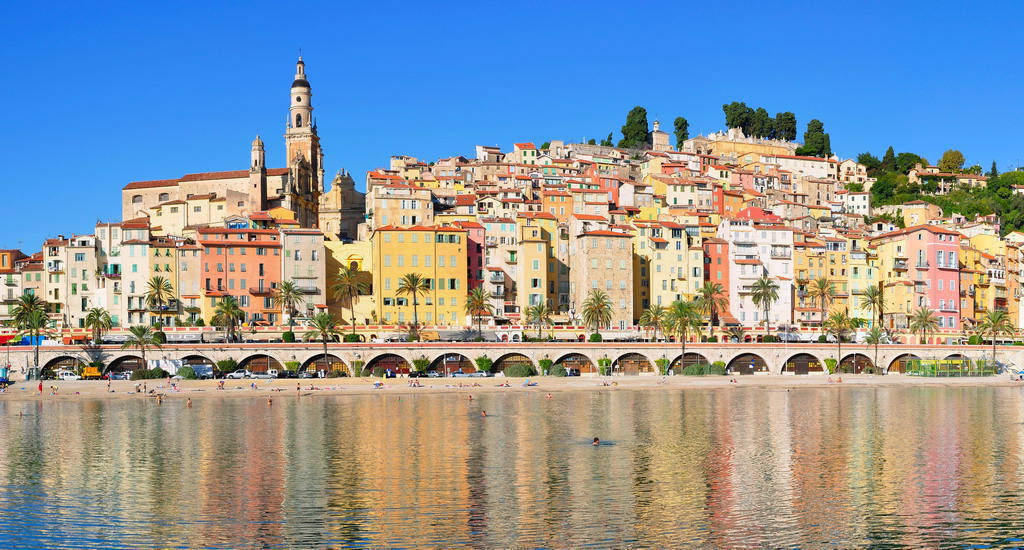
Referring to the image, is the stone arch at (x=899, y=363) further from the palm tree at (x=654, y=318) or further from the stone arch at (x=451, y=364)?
the stone arch at (x=451, y=364)

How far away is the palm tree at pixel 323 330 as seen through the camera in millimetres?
101412

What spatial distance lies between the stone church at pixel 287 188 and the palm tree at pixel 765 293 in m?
51.1

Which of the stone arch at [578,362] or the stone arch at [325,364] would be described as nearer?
the stone arch at [325,364]

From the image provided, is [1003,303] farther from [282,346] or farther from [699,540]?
[699,540]

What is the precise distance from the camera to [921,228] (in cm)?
13000

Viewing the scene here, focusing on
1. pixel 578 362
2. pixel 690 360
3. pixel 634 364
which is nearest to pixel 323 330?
pixel 578 362

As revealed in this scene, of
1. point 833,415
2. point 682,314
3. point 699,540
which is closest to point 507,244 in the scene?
point 682,314

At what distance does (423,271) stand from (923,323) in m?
52.0

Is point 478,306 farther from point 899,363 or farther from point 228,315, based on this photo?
point 899,363

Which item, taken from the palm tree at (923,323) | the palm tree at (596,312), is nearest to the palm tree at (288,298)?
the palm tree at (596,312)

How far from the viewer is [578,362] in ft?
357

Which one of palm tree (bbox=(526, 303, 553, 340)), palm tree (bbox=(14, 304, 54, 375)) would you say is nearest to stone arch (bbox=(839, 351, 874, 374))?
palm tree (bbox=(526, 303, 553, 340))

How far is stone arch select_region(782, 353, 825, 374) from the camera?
11181 centimetres

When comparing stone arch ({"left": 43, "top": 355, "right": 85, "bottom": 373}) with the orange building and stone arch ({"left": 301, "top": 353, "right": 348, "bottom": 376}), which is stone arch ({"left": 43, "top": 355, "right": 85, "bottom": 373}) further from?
stone arch ({"left": 301, "top": 353, "right": 348, "bottom": 376})
